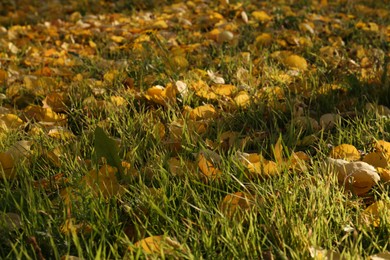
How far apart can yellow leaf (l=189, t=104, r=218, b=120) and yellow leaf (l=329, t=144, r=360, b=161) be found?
568 millimetres

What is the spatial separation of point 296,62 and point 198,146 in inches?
46.8

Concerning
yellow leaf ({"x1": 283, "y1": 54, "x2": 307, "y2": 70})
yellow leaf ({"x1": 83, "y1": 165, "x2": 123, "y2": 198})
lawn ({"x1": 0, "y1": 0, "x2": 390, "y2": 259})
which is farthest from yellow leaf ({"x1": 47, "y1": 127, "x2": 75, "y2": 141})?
yellow leaf ({"x1": 283, "y1": 54, "x2": 307, "y2": 70})

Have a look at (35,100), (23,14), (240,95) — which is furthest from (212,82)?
(23,14)

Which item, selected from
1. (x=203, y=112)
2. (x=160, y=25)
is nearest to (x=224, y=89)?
(x=203, y=112)

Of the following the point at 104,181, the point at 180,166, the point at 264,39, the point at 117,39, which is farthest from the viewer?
the point at 117,39

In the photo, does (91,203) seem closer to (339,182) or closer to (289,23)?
(339,182)

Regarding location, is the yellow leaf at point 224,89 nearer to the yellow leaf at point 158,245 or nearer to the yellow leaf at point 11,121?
the yellow leaf at point 11,121

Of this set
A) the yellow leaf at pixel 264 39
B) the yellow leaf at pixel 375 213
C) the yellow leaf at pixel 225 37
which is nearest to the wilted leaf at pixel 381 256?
the yellow leaf at pixel 375 213

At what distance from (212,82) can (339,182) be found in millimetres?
1109

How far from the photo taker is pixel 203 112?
2.06m

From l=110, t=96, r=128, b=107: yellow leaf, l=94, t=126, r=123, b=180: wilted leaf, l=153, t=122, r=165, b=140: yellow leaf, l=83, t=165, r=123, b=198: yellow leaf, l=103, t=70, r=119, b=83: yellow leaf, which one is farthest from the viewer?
l=103, t=70, r=119, b=83: yellow leaf

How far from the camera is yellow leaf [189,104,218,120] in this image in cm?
204

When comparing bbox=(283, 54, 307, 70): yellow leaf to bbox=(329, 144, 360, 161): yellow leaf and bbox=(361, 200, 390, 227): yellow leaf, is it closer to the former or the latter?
bbox=(329, 144, 360, 161): yellow leaf

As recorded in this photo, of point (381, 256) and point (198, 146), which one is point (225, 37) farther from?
point (381, 256)
